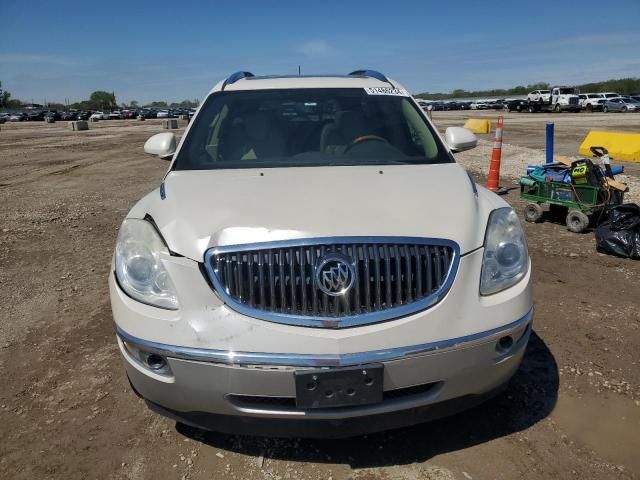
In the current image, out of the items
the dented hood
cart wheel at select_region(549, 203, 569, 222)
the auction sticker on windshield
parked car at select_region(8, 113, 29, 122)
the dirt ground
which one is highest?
parked car at select_region(8, 113, 29, 122)

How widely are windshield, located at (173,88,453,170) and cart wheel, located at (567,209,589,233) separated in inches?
137

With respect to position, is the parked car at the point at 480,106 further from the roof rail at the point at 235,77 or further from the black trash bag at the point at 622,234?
the roof rail at the point at 235,77

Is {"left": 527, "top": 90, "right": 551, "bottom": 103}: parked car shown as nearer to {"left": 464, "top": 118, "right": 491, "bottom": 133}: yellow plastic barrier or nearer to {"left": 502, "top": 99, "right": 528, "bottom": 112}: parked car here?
{"left": 502, "top": 99, "right": 528, "bottom": 112}: parked car

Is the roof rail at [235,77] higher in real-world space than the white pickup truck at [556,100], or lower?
lower

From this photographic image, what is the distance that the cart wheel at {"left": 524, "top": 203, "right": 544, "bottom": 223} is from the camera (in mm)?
6453

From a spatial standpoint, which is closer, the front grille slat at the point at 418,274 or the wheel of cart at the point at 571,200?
the front grille slat at the point at 418,274

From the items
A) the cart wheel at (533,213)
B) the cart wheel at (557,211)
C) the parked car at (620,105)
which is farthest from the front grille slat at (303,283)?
the parked car at (620,105)

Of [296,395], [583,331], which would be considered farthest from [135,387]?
[583,331]

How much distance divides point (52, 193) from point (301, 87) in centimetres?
784

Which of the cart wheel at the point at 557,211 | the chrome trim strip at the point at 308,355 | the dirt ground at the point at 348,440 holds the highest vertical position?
the chrome trim strip at the point at 308,355

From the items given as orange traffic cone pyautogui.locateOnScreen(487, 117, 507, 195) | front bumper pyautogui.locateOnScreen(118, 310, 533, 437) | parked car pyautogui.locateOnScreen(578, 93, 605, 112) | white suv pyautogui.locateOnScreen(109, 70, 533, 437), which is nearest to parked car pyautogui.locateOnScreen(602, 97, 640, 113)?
parked car pyautogui.locateOnScreen(578, 93, 605, 112)

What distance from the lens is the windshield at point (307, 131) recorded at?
304 centimetres

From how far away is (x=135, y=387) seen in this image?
2.19 meters

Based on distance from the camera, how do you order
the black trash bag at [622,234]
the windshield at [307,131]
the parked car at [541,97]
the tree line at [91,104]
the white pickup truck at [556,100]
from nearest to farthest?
the windshield at [307,131] → the black trash bag at [622,234] → the white pickup truck at [556,100] → the parked car at [541,97] → the tree line at [91,104]
